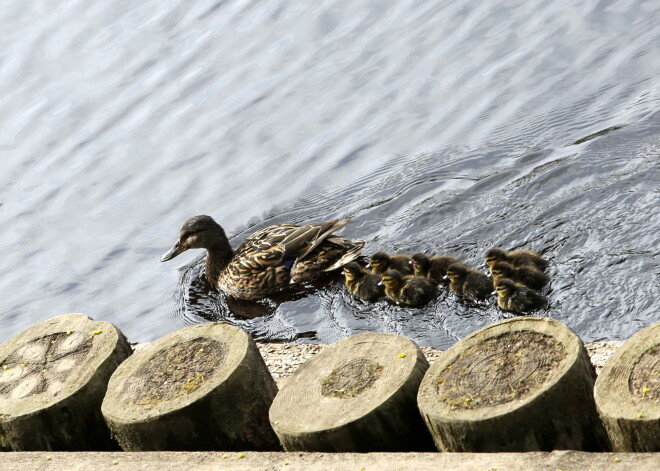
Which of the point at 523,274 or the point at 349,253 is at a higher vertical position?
the point at 349,253

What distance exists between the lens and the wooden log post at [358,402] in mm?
2527

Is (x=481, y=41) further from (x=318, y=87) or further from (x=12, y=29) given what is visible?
(x=12, y=29)

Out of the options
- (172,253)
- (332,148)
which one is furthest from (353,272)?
(332,148)

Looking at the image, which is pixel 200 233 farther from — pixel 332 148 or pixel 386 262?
pixel 332 148

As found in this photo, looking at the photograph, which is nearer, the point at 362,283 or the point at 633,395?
the point at 633,395

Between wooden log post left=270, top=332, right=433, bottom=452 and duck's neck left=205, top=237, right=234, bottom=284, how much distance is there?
14.4ft

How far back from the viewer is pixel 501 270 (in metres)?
5.48

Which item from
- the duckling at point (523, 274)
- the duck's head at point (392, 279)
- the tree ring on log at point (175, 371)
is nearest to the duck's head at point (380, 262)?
the duck's head at point (392, 279)

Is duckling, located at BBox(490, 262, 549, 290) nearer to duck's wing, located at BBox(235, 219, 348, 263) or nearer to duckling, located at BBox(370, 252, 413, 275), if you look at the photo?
duckling, located at BBox(370, 252, 413, 275)

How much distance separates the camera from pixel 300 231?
6.89m

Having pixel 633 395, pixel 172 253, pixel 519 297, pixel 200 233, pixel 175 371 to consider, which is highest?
pixel 175 371

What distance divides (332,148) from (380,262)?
2.23 meters

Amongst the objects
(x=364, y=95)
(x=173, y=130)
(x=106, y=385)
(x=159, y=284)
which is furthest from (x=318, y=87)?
(x=106, y=385)

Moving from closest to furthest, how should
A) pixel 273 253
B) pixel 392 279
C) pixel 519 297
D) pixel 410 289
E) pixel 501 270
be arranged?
pixel 519 297
pixel 501 270
pixel 410 289
pixel 392 279
pixel 273 253
